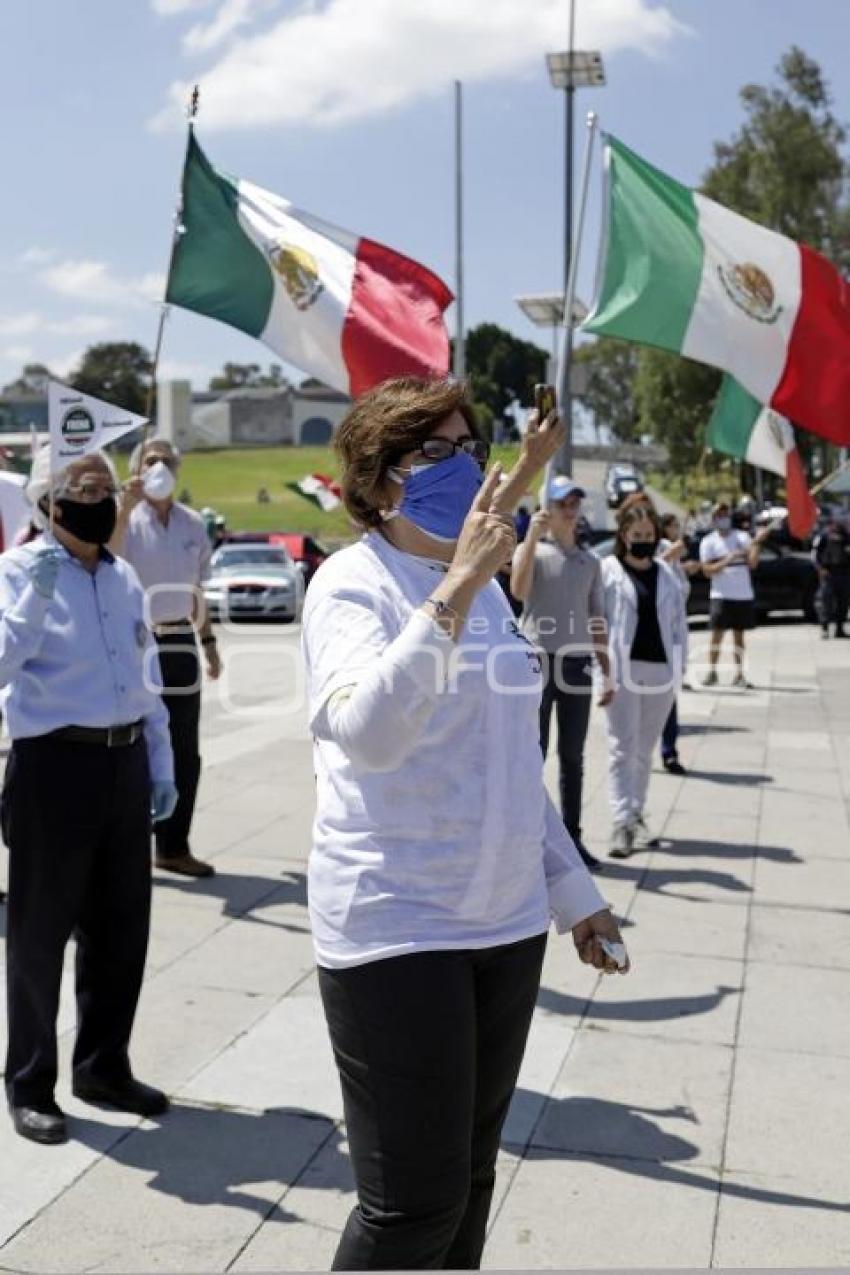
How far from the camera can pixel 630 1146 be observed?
12.7 feet

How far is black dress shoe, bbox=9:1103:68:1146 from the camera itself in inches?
151

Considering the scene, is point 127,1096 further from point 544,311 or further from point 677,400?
point 677,400

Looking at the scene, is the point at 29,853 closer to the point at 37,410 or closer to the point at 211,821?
the point at 211,821

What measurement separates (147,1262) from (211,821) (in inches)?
193

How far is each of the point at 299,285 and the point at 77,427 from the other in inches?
109

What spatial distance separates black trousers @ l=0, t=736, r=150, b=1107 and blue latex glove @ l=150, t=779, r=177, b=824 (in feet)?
0.78

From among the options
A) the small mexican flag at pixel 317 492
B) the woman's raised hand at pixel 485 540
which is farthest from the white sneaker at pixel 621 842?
the small mexican flag at pixel 317 492

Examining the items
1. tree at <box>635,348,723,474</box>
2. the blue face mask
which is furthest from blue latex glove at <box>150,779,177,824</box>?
tree at <box>635,348,723,474</box>

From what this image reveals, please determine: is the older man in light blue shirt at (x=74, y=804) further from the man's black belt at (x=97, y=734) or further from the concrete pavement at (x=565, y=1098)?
the concrete pavement at (x=565, y=1098)

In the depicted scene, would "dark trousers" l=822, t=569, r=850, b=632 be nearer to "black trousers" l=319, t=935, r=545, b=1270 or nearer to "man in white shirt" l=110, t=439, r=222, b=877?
"man in white shirt" l=110, t=439, r=222, b=877

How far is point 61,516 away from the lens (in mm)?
4098

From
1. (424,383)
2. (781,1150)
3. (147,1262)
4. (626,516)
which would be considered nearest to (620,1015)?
(781,1150)

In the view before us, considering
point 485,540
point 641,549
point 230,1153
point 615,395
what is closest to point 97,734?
point 230,1153

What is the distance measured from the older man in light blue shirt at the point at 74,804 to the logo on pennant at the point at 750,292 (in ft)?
14.8
